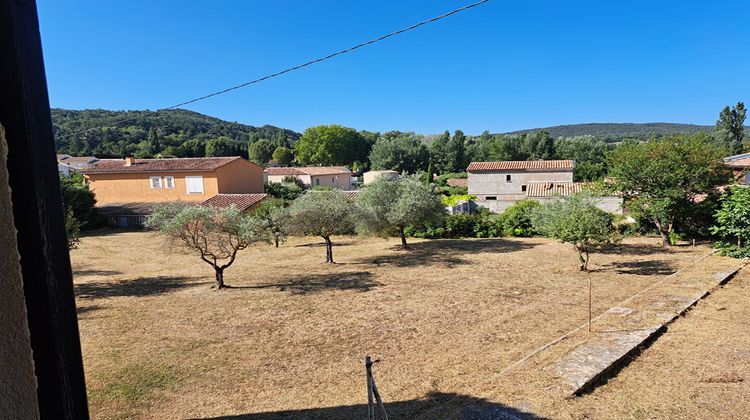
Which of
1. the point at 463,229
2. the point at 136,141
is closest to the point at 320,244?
the point at 463,229

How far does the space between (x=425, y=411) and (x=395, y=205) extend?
14127 mm

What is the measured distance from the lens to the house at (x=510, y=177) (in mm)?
37594

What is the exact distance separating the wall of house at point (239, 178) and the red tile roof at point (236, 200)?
240 cm

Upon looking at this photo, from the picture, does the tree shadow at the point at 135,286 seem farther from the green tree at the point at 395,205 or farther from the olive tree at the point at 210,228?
the green tree at the point at 395,205

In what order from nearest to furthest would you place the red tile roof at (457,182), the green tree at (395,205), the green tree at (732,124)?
the green tree at (395,205) → the red tile roof at (457,182) → the green tree at (732,124)

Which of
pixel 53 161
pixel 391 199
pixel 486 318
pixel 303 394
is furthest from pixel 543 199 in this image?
pixel 53 161

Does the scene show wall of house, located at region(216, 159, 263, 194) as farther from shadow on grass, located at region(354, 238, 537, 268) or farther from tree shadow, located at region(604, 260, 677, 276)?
tree shadow, located at region(604, 260, 677, 276)

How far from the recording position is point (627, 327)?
26.9 ft

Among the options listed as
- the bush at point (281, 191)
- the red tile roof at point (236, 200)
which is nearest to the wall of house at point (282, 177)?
the bush at point (281, 191)

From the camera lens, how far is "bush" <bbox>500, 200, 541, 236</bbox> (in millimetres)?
23609

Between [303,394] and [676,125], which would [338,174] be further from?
[676,125]

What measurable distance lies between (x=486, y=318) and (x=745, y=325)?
5.04 m

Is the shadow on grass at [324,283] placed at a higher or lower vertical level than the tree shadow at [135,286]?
lower

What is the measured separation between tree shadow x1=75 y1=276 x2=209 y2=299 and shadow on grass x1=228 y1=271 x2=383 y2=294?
7.50 feet
